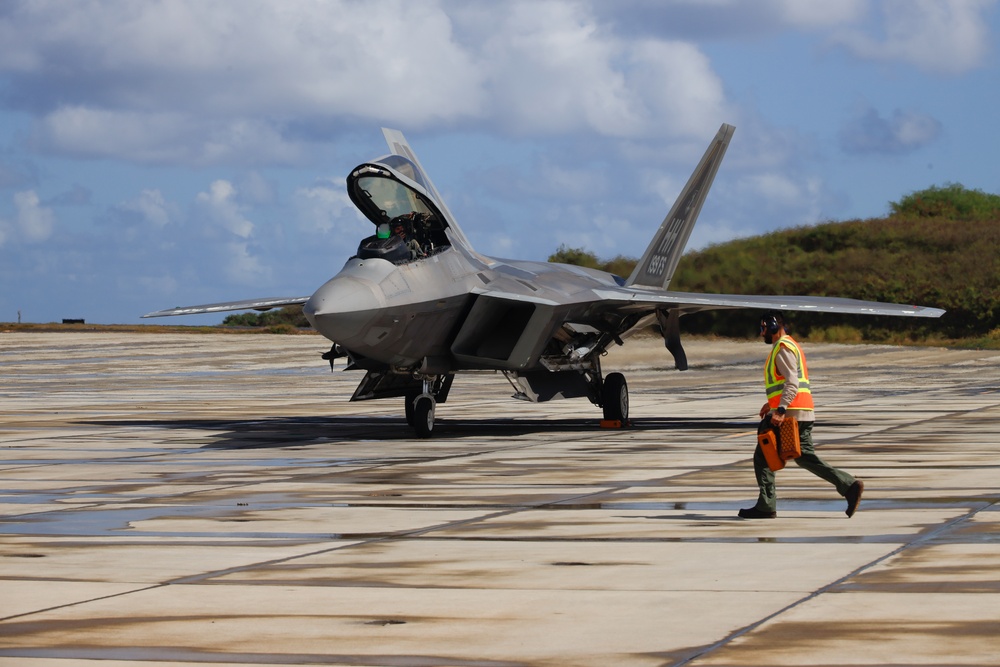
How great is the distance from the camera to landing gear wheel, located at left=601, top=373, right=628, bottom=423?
21781 mm

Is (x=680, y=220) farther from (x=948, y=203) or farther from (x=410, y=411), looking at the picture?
(x=948, y=203)

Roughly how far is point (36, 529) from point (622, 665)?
605 centimetres

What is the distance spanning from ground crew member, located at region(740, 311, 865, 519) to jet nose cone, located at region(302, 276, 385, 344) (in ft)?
24.0

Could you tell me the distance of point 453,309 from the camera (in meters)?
19.6

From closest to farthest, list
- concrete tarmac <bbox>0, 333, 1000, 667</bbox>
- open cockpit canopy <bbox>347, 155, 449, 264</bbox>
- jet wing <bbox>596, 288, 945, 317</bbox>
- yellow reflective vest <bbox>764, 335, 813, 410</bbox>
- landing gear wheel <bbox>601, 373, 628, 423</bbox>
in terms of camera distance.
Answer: concrete tarmac <bbox>0, 333, 1000, 667</bbox>, yellow reflective vest <bbox>764, 335, 813, 410</bbox>, open cockpit canopy <bbox>347, 155, 449, 264</bbox>, jet wing <bbox>596, 288, 945, 317</bbox>, landing gear wheel <bbox>601, 373, 628, 423</bbox>

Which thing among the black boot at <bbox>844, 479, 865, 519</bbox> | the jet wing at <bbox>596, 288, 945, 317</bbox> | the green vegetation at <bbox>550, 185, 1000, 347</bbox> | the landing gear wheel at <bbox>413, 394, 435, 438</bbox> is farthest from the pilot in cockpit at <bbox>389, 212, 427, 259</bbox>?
the green vegetation at <bbox>550, 185, 1000, 347</bbox>

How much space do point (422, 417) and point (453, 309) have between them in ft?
5.20

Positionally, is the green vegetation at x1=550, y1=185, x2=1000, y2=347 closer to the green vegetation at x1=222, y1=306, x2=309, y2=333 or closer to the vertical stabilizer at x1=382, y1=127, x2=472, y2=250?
the vertical stabilizer at x1=382, y1=127, x2=472, y2=250

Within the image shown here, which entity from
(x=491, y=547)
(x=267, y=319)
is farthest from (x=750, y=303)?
(x=267, y=319)

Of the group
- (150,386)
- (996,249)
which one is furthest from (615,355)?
(996,249)

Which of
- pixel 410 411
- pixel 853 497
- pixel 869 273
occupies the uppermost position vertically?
pixel 869 273

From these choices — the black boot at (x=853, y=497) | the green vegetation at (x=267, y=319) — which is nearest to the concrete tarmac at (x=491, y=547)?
the black boot at (x=853, y=497)

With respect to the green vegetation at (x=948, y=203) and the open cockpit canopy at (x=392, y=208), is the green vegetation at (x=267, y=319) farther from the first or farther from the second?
the open cockpit canopy at (x=392, y=208)

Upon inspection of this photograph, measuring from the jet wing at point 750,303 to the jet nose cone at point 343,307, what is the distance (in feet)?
14.6
